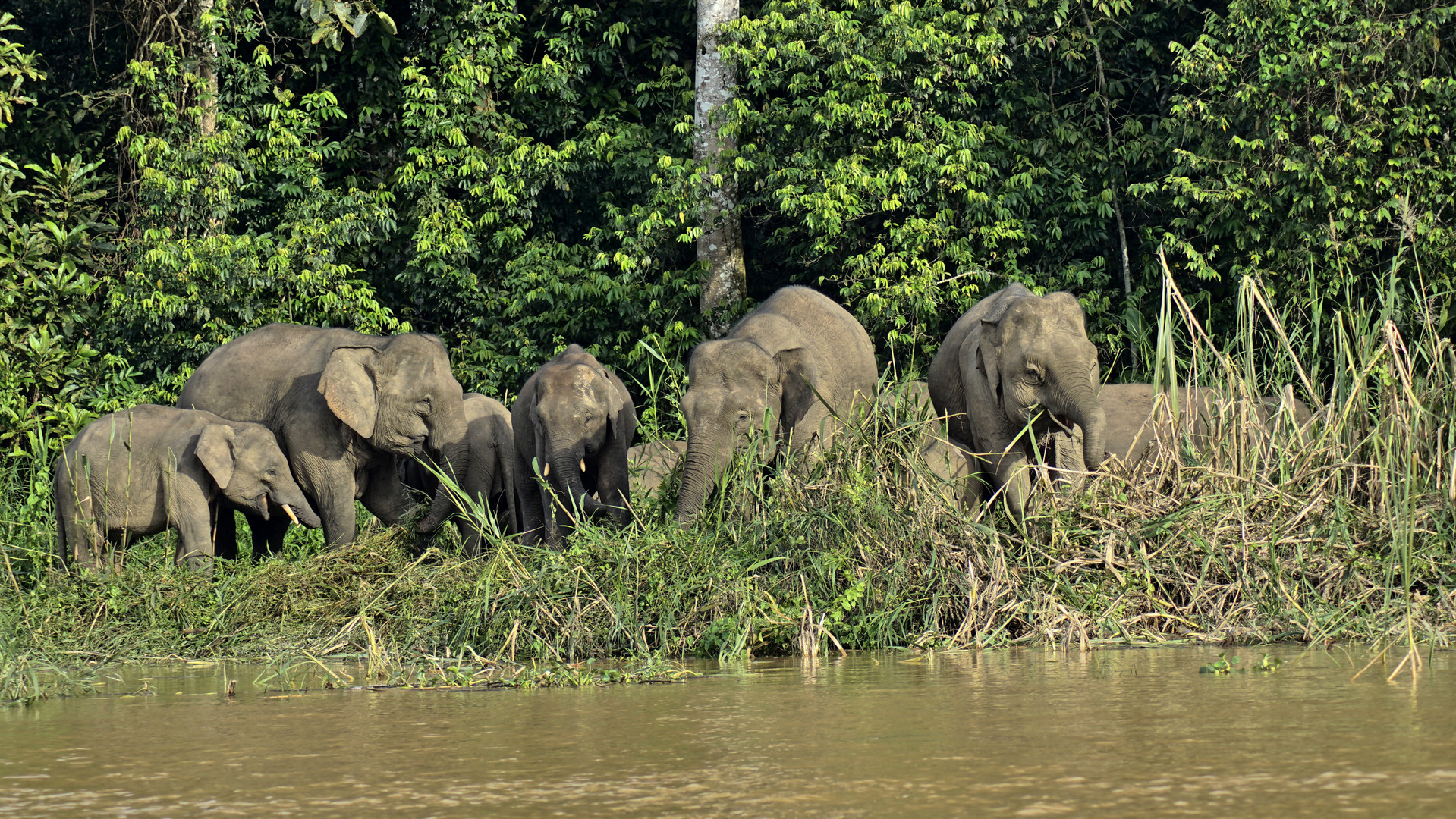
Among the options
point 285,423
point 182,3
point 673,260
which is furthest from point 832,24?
point 285,423

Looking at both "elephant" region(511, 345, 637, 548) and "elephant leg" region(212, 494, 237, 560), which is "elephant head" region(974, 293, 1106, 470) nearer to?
"elephant" region(511, 345, 637, 548)

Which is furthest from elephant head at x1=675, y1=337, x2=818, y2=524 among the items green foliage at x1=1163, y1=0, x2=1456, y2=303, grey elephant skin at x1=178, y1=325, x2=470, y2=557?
green foliage at x1=1163, y1=0, x2=1456, y2=303

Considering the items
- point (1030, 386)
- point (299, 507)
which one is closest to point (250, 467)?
point (299, 507)

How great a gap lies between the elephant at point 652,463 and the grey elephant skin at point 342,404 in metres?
1.09

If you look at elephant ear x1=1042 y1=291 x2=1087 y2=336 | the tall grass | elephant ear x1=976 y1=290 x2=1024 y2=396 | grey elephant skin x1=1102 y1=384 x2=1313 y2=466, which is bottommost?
the tall grass

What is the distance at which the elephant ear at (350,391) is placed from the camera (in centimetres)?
959

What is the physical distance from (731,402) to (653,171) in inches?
367

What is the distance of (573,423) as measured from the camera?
9031 millimetres

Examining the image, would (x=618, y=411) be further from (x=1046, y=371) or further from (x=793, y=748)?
(x=793, y=748)

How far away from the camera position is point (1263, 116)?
48.1 feet

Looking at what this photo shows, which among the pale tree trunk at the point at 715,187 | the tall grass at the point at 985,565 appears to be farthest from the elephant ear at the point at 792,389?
the pale tree trunk at the point at 715,187

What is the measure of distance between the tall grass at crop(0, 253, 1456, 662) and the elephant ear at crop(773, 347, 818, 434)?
159 cm

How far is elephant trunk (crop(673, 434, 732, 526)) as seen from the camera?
7.99m

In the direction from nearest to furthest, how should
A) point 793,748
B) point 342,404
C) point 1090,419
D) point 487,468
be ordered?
point 793,748 → point 1090,419 → point 342,404 → point 487,468
